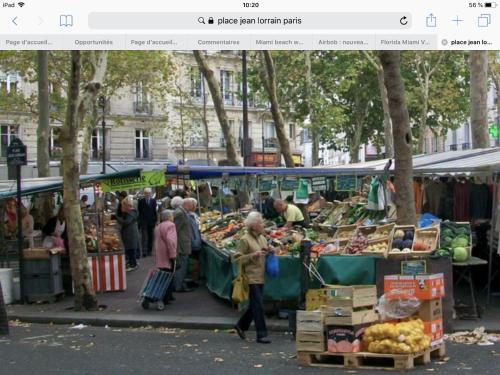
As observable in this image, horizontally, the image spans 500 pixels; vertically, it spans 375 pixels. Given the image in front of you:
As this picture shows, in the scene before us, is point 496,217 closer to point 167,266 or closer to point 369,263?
point 369,263

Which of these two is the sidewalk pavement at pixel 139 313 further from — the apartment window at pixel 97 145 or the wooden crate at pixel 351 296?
the apartment window at pixel 97 145

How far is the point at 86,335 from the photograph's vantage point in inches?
451

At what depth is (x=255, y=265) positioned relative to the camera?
396 inches

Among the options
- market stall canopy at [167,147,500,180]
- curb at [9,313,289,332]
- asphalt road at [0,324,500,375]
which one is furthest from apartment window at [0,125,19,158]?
asphalt road at [0,324,500,375]

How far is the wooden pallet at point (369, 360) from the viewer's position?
825cm


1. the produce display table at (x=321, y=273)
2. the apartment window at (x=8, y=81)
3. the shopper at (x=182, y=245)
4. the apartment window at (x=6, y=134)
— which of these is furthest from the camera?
the apartment window at (x=6, y=134)

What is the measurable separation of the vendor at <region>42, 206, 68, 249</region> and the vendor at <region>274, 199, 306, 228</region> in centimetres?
455

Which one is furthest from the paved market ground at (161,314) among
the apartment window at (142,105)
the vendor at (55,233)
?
the apartment window at (142,105)

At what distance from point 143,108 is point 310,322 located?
159 feet

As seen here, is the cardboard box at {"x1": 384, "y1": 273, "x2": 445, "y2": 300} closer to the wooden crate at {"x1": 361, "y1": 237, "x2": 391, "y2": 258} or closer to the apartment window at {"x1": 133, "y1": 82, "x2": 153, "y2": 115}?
the wooden crate at {"x1": 361, "y1": 237, "x2": 391, "y2": 258}

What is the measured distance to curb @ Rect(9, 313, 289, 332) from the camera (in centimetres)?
1177

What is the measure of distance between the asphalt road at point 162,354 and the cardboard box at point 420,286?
760 millimetres

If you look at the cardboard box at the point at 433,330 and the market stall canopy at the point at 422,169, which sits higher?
the market stall canopy at the point at 422,169

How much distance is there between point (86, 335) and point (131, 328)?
3.10 feet
